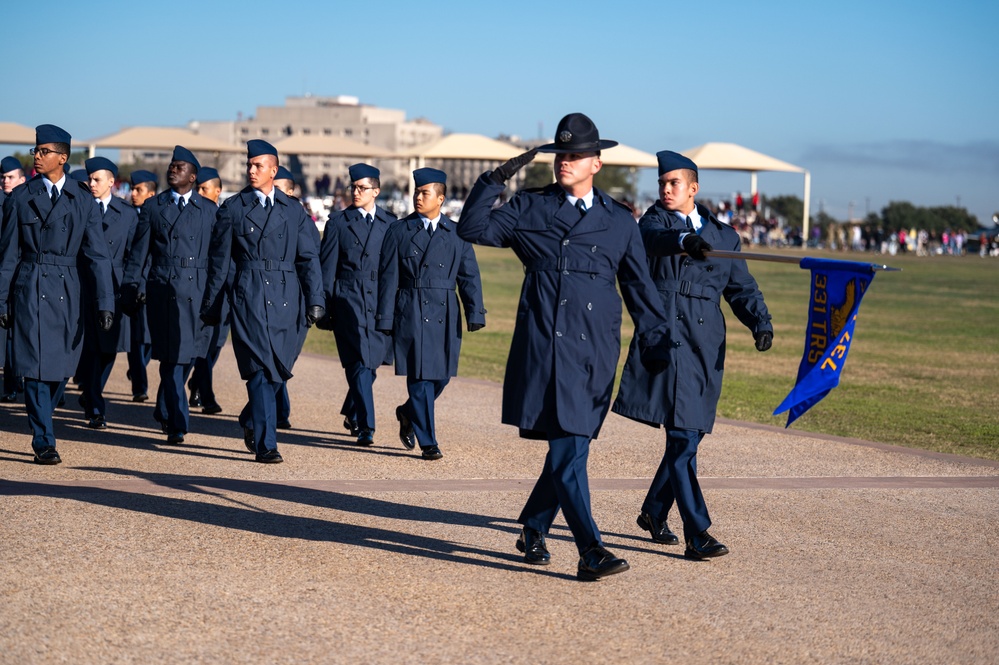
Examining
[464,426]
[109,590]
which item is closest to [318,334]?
[464,426]

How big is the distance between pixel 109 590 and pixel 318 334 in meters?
14.8

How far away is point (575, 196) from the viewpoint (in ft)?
20.4

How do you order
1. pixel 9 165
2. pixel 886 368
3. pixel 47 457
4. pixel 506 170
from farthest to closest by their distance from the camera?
1. pixel 886 368
2. pixel 9 165
3. pixel 47 457
4. pixel 506 170

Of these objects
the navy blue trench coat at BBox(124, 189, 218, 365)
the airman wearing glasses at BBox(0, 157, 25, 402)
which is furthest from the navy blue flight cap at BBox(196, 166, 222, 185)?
the airman wearing glasses at BBox(0, 157, 25, 402)

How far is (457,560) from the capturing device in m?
6.45

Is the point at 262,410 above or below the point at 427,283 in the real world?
below

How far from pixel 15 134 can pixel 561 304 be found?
4147 centimetres

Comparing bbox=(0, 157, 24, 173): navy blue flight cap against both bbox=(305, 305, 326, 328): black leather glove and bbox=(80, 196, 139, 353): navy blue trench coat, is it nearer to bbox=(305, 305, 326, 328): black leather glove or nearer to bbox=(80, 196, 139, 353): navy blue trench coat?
bbox=(80, 196, 139, 353): navy blue trench coat

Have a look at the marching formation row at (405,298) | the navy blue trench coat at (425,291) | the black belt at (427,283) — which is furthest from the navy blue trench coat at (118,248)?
the black belt at (427,283)

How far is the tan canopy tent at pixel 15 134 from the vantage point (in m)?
43.4

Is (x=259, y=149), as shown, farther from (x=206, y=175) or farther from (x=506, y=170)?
(x=506, y=170)

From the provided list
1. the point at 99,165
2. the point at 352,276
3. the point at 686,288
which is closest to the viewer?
the point at 686,288

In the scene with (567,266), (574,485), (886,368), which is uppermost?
(567,266)

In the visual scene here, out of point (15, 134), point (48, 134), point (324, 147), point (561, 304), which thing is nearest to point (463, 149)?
point (324, 147)
